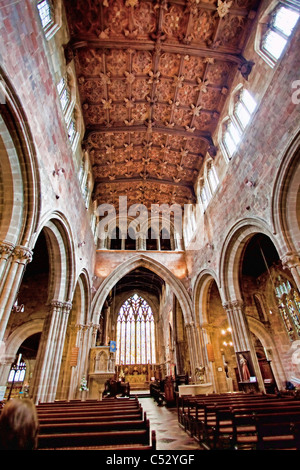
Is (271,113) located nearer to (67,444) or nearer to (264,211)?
(264,211)

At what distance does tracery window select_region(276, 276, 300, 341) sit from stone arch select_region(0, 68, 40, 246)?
10.5 m

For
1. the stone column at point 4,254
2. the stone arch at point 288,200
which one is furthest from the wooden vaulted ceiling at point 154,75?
the stone column at point 4,254

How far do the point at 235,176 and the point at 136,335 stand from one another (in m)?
20.6

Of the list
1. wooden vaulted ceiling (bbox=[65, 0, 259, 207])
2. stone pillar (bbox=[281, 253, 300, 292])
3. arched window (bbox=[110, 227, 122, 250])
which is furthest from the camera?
arched window (bbox=[110, 227, 122, 250])

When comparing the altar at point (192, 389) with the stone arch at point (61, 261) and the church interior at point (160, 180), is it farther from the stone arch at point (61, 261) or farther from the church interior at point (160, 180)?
the stone arch at point (61, 261)

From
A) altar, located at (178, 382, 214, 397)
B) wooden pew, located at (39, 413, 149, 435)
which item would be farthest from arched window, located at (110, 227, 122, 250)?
wooden pew, located at (39, 413, 149, 435)

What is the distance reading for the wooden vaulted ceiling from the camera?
28.1 feet

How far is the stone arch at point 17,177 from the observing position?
539cm

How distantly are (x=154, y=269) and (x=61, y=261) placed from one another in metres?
7.38

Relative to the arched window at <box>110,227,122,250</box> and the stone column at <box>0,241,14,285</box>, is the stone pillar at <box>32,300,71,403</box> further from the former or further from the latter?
the arched window at <box>110,227,122,250</box>

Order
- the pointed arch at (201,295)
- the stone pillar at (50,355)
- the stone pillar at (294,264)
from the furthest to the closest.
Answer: the pointed arch at (201,295) < the stone pillar at (50,355) < the stone pillar at (294,264)

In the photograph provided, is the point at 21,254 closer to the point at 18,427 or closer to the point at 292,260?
the point at 18,427

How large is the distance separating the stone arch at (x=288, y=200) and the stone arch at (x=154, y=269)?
873cm

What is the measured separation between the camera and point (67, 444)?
2.03 m
